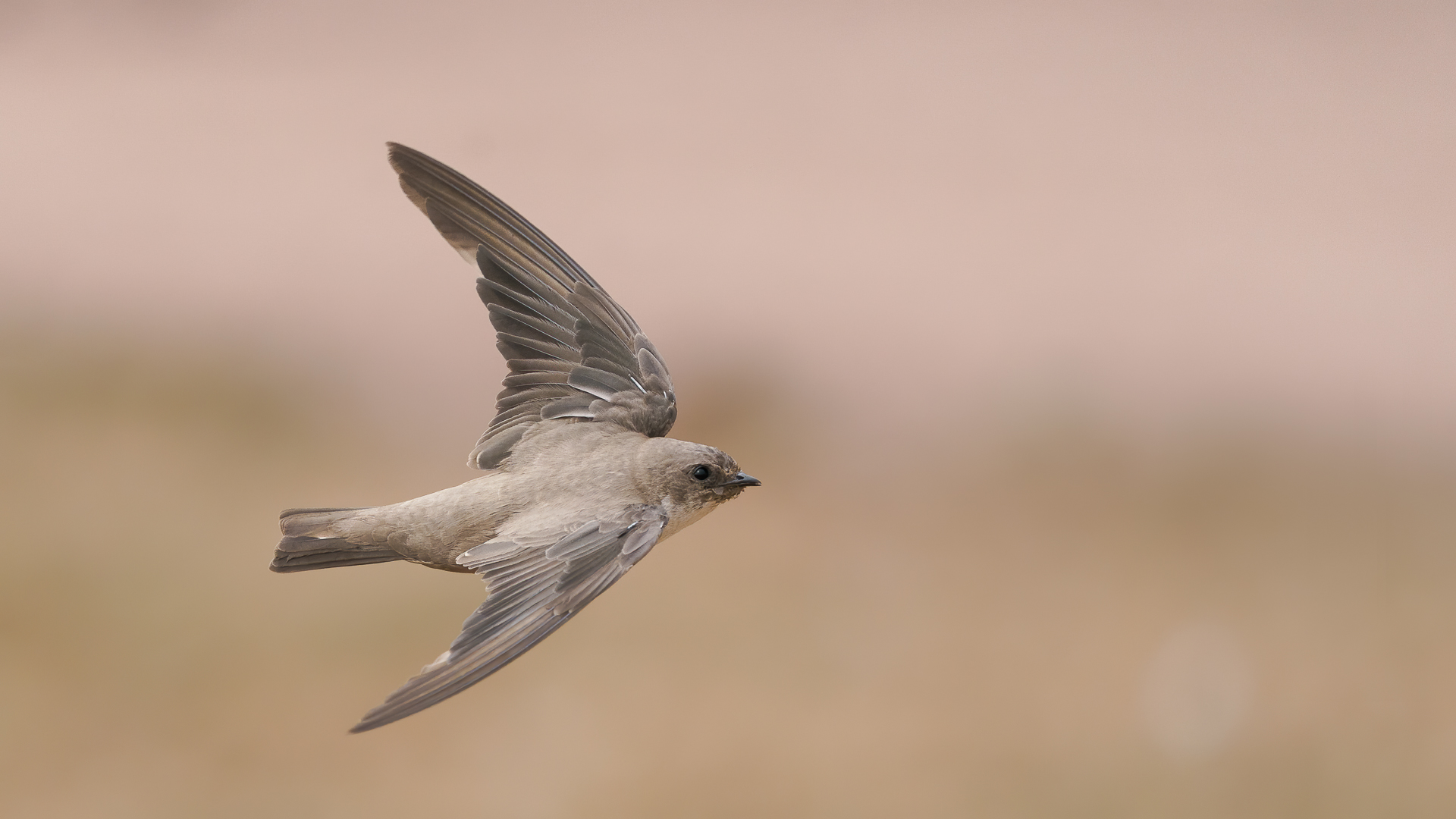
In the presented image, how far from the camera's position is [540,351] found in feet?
6.41

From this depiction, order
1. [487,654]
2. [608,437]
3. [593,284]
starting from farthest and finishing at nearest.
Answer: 1. [593,284]
2. [608,437]
3. [487,654]

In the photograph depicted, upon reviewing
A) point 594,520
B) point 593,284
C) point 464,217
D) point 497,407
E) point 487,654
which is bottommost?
point 487,654

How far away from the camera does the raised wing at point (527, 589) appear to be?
4.53 ft

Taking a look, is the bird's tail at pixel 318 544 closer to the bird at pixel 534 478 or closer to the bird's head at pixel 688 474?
the bird at pixel 534 478

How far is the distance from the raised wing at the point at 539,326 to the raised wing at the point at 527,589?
0.32 m

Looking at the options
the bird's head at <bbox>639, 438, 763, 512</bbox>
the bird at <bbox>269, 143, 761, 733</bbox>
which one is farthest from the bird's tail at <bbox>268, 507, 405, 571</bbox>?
the bird's head at <bbox>639, 438, 763, 512</bbox>

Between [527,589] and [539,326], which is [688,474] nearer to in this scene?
[527,589]

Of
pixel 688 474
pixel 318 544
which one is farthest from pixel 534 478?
pixel 318 544

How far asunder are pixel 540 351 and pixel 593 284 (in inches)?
6.7

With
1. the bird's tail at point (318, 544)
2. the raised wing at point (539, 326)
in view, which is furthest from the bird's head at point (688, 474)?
the bird's tail at point (318, 544)

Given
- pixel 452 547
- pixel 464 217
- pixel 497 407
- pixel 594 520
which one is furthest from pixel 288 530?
pixel 464 217

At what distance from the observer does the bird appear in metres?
1.53

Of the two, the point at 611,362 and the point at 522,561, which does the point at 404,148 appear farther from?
the point at 522,561

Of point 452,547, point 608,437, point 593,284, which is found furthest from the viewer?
point 593,284
